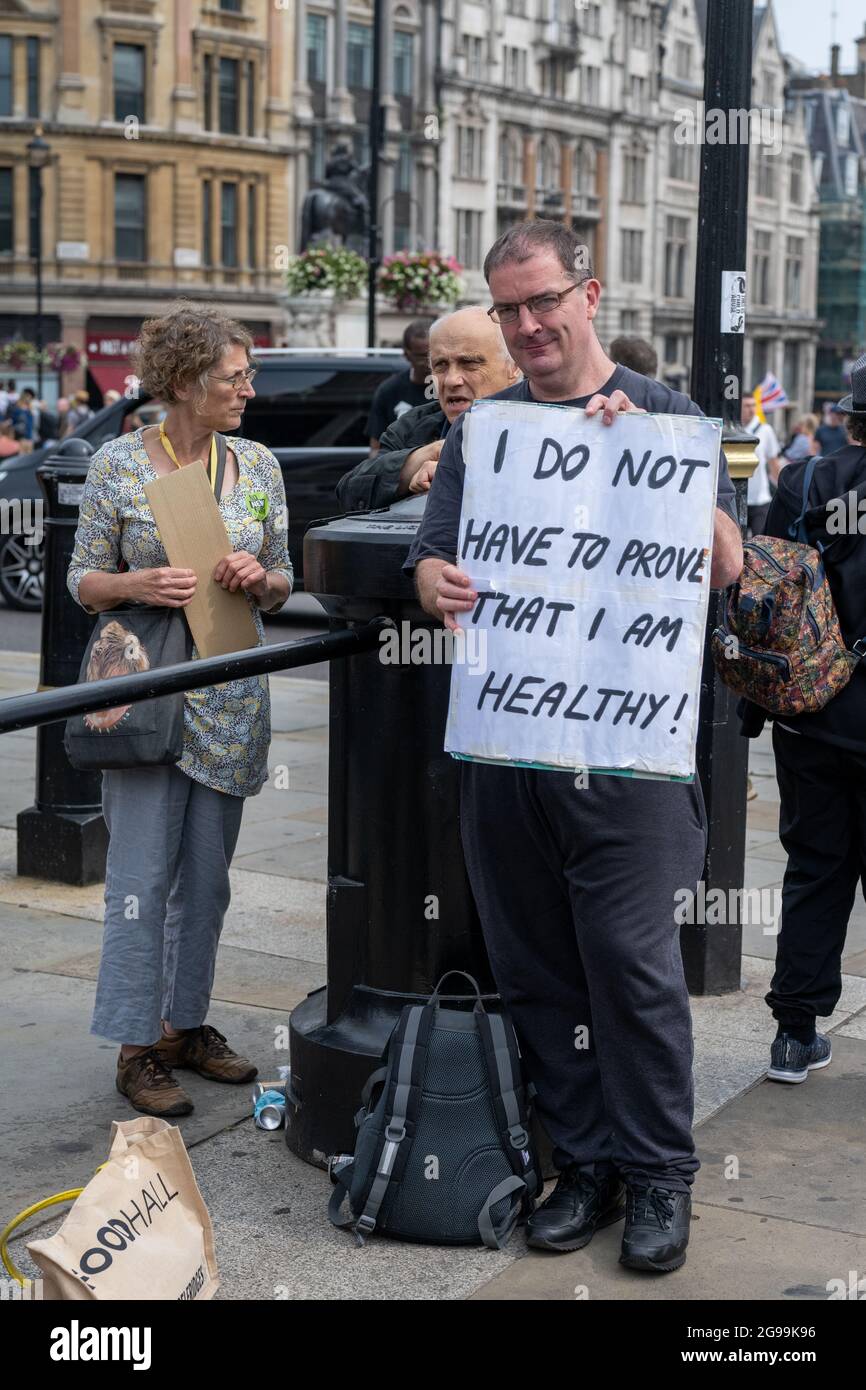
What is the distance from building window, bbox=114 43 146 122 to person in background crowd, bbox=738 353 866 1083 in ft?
165

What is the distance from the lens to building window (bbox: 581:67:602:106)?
7156 centimetres

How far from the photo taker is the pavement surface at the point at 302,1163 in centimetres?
315

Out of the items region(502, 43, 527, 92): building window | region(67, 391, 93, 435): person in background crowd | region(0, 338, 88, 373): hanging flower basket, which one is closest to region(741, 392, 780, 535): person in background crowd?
region(67, 391, 93, 435): person in background crowd

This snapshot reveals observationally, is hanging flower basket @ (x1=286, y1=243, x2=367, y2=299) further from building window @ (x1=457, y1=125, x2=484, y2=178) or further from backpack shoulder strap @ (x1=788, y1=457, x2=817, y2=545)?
building window @ (x1=457, y1=125, x2=484, y2=178)

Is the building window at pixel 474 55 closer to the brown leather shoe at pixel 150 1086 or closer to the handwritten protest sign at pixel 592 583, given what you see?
the brown leather shoe at pixel 150 1086

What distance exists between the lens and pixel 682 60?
8100 cm

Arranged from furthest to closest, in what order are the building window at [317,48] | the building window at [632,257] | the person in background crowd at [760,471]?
the building window at [632,257]
the building window at [317,48]
the person in background crowd at [760,471]

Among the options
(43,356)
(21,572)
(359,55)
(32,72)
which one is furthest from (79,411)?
(359,55)

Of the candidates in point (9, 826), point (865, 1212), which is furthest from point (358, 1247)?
point (9, 826)

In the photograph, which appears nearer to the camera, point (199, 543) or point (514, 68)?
point (199, 543)

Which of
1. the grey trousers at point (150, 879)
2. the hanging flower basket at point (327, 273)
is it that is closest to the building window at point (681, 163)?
the hanging flower basket at point (327, 273)

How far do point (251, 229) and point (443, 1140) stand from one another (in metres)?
53.7

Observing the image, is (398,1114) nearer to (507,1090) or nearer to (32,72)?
(507,1090)

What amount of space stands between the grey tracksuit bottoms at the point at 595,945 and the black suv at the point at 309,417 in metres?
10.3
